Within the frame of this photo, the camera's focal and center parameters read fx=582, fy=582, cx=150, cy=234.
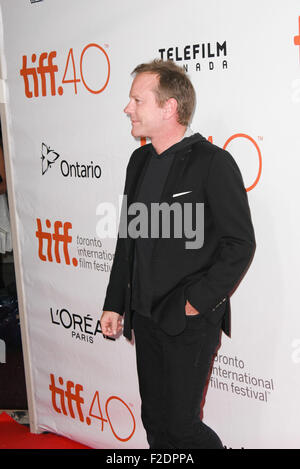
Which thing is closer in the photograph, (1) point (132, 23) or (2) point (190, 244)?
(2) point (190, 244)

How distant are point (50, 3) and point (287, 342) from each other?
182 cm

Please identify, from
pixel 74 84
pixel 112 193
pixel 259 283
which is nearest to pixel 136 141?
pixel 112 193

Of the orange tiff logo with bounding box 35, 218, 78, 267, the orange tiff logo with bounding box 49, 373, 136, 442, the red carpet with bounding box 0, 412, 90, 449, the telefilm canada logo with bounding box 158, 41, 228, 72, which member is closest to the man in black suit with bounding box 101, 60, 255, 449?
the telefilm canada logo with bounding box 158, 41, 228, 72

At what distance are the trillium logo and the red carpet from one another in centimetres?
140

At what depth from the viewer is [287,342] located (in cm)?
210

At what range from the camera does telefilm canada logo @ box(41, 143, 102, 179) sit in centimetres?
264

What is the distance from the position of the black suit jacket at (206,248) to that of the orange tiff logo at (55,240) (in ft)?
3.11

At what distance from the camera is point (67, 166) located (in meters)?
2.76

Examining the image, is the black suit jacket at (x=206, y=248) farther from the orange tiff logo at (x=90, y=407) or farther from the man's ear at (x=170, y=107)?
the orange tiff logo at (x=90, y=407)

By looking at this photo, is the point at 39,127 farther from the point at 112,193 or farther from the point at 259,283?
the point at 259,283

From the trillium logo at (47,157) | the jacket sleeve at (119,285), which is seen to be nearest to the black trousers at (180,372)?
the jacket sleeve at (119,285)

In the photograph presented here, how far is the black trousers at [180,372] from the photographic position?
196 centimetres

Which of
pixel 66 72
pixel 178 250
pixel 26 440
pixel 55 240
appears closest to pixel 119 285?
pixel 178 250

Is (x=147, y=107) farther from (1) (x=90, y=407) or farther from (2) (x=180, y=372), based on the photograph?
(1) (x=90, y=407)
